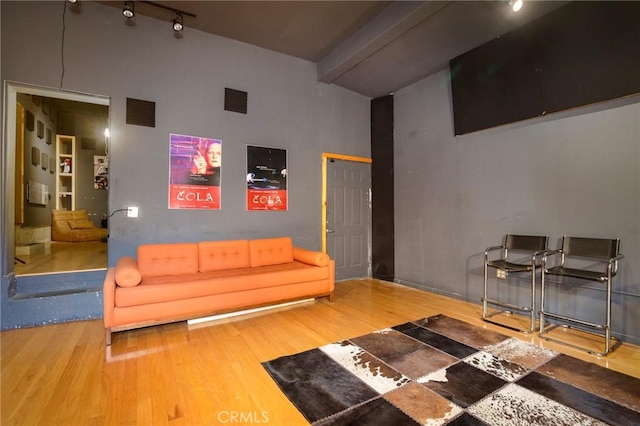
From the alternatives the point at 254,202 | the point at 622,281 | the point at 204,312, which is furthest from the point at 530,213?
the point at 204,312

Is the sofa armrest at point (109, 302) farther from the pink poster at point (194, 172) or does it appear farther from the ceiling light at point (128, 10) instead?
the ceiling light at point (128, 10)

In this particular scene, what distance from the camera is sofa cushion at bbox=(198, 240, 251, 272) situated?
3.53m

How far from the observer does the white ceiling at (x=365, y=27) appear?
10.3 ft

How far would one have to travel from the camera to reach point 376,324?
3.10m

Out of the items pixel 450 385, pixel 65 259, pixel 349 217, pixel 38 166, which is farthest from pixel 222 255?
pixel 38 166

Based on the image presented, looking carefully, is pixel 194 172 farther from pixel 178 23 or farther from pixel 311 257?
pixel 311 257

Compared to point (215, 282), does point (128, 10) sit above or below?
above

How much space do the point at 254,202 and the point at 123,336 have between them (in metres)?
2.24

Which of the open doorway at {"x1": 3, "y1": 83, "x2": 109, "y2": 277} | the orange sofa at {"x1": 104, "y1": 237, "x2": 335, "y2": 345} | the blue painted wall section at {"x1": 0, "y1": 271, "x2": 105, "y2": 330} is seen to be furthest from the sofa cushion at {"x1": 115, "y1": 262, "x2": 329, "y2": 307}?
the open doorway at {"x1": 3, "y1": 83, "x2": 109, "y2": 277}

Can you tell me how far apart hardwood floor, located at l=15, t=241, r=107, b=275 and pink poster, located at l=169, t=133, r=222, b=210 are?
61.9 inches

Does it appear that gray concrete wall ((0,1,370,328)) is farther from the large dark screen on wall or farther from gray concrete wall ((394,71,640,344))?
the large dark screen on wall

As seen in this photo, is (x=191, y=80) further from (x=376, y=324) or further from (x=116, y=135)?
(x=376, y=324)

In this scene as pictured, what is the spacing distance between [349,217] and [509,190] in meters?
2.49

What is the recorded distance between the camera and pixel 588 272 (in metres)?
2.64
